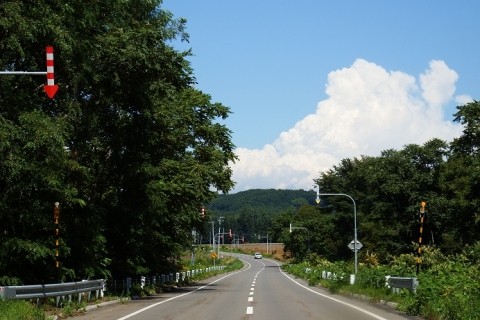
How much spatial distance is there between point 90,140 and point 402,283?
13801 millimetres

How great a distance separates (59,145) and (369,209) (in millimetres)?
85305

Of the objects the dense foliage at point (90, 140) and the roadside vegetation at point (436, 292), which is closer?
the roadside vegetation at point (436, 292)

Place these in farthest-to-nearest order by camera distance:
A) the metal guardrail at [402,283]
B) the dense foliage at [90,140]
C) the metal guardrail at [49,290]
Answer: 1. the metal guardrail at [402,283]
2. the dense foliage at [90,140]
3. the metal guardrail at [49,290]


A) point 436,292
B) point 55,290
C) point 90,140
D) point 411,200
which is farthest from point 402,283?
point 411,200

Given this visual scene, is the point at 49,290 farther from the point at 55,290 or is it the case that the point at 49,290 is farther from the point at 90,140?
the point at 90,140

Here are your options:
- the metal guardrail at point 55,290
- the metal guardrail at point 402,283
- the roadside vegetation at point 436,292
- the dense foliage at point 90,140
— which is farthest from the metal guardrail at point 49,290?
the metal guardrail at point 402,283

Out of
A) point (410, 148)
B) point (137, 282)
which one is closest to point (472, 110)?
point (410, 148)

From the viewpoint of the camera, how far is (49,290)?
17.3 meters

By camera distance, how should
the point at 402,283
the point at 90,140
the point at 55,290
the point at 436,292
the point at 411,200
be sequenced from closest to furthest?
the point at 436,292 → the point at 55,290 → the point at 402,283 → the point at 90,140 → the point at 411,200

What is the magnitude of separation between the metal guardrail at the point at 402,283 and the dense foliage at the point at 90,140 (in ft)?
34.0

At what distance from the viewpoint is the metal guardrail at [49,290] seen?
14.9 m

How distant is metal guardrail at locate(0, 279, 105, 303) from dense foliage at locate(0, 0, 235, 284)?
105 cm

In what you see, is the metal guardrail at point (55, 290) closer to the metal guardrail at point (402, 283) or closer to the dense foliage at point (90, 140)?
the dense foliage at point (90, 140)

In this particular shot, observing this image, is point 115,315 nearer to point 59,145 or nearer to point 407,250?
point 59,145
